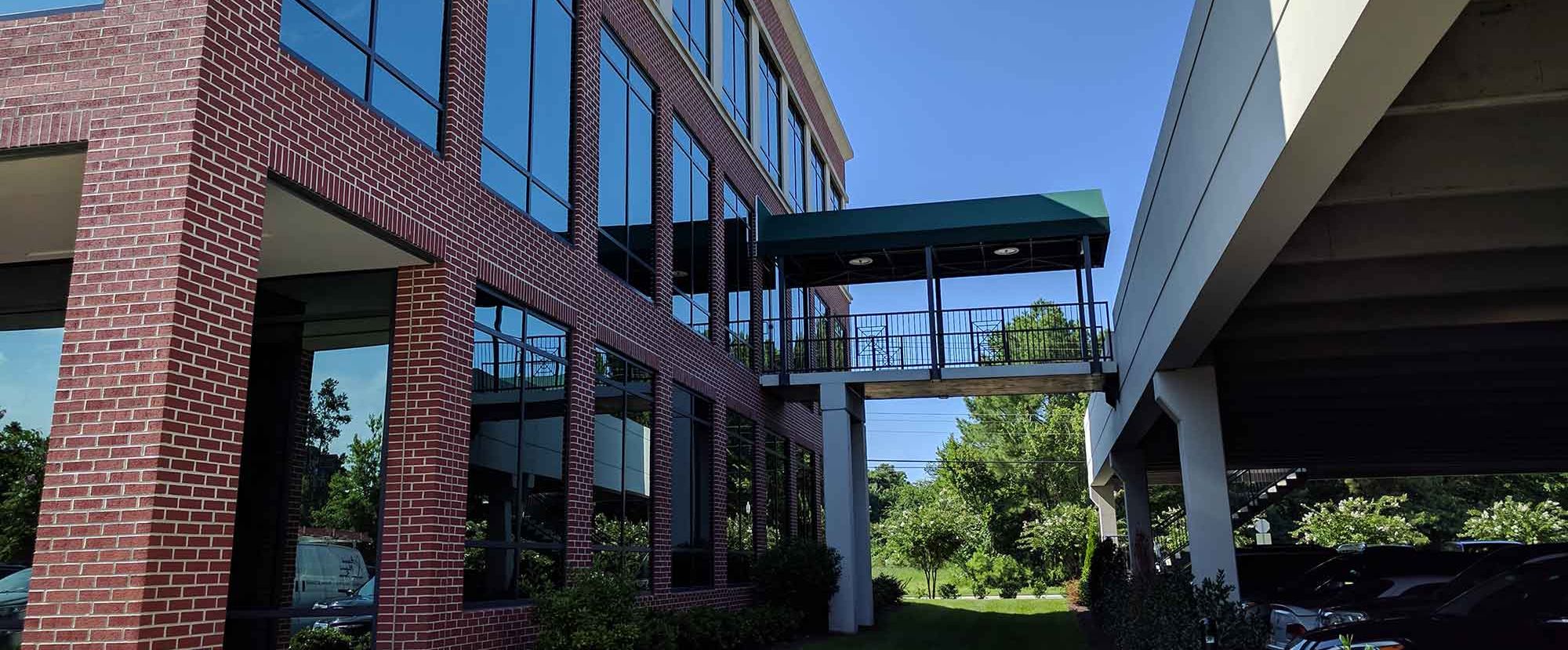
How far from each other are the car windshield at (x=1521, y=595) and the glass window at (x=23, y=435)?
11569 mm

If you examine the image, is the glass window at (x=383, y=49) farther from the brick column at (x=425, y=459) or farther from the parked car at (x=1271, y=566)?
the parked car at (x=1271, y=566)

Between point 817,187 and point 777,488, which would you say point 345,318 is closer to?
point 777,488

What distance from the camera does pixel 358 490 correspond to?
34.3 ft

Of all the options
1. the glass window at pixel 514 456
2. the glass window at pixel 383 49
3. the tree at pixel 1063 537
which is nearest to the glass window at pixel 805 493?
the glass window at pixel 514 456

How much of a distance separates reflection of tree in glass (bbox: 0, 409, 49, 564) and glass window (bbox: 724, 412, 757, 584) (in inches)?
438

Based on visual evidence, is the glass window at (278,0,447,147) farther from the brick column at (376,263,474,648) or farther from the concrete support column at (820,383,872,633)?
the concrete support column at (820,383,872,633)

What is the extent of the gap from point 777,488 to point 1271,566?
381 inches

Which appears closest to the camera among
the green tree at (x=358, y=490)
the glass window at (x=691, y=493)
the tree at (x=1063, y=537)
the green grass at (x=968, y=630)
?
the green tree at (x=358, y=490)

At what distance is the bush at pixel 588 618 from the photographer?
11570mm

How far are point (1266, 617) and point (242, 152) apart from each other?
428 inches

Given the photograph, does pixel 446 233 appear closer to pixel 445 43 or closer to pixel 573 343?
pixel 445 43

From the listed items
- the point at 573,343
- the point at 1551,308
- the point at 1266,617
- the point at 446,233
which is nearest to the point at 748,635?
the point at 573,343

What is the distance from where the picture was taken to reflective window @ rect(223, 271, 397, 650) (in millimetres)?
10242

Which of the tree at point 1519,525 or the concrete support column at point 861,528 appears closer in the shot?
the concrete support column at point 861,528
